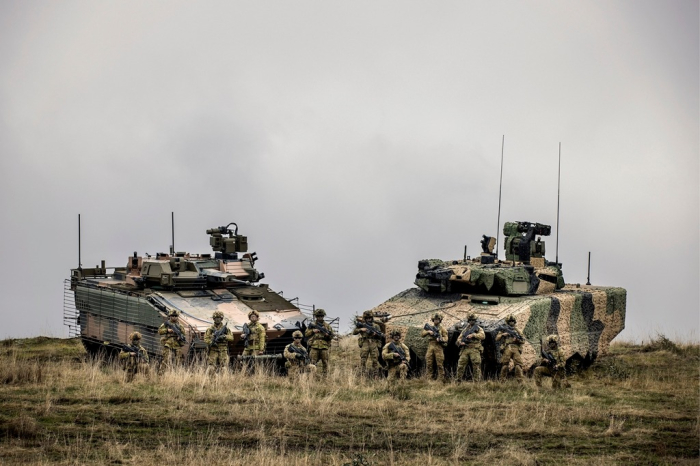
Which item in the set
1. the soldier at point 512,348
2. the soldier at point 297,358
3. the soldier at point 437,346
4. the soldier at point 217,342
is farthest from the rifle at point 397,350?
the soldier at point 217,342

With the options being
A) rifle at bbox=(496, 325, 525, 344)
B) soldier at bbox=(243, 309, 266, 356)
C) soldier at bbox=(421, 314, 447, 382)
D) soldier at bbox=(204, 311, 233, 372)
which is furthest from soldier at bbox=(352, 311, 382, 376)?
rifle at bbox=(496, 325, 525, 344)

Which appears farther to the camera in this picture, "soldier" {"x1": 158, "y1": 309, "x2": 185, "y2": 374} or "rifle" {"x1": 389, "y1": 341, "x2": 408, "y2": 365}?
"soldier" {"x1": 158, "y1": 309, "x2": 185, "y2": 374}

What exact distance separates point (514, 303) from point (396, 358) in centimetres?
260

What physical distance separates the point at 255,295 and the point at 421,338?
418 cm

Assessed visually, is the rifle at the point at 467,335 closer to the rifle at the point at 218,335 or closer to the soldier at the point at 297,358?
the soldier at the point at 297,358

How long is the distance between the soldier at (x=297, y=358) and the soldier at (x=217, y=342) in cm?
109

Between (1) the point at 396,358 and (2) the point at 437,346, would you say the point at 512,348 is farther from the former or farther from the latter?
(1) the point at 396,358

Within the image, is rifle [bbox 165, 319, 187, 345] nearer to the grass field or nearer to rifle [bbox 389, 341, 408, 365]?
the grass field

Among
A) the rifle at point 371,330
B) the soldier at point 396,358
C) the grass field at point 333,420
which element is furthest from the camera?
the rifle at point 371,330

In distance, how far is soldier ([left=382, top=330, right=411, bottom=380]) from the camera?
61.5ft

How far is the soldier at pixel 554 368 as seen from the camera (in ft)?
59.6

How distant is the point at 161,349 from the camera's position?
786 inches

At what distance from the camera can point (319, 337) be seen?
1975 centimetres

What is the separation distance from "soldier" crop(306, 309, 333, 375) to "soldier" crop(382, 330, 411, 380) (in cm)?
131
